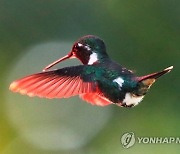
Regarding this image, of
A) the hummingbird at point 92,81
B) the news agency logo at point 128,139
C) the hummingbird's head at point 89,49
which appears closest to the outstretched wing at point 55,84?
the hummingbird at point 92,81

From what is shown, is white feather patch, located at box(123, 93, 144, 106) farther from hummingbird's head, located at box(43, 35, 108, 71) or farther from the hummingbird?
hummingbird's head, located at box(43, 35, 108, 71)

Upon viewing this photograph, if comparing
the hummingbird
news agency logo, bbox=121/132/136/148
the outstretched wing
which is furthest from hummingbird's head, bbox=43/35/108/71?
news agency logo, bbox=121/132/136/148

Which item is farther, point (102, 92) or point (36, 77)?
point (102, 92)

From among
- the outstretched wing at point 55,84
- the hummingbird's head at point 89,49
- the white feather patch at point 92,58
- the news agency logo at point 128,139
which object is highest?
the hummingbird's head at point 89,49

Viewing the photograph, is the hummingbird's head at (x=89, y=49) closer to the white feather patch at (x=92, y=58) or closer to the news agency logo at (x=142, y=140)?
the white feather patch at (x=92, y=58)

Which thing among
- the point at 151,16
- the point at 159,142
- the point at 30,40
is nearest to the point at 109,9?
the point at 151,16

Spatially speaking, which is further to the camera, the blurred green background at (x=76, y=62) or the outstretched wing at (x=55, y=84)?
the blurred green background at (x=76, y=62)

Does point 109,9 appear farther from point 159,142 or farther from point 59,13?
point 159,142
